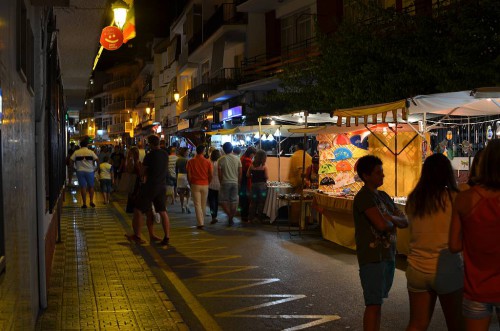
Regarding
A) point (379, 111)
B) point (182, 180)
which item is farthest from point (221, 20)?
point (379, 111)

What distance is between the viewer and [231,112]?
3388cm

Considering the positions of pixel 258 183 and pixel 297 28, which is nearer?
pixel 258 183

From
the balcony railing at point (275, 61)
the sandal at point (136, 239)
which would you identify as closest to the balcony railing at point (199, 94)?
the balcony railing at point (275, 61)

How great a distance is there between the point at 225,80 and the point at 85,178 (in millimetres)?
15484

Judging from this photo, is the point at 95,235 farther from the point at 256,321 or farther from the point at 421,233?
the point at 421,233

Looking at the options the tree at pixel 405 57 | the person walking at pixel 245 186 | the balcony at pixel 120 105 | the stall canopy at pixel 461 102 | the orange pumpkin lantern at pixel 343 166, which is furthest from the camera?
the balcony at pixel 120 105

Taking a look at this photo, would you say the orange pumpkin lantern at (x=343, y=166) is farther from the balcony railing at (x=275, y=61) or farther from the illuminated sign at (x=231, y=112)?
the illuminated sign at (x=231, y=112)

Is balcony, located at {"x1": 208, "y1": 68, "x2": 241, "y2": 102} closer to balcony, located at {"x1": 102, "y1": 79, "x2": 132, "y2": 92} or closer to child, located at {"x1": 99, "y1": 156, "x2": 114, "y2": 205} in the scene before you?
child, located at {"x1": 99, "y1": 156, "x2": 114, "y2": 205}

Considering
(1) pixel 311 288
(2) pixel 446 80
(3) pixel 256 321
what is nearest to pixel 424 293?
(3) pixel 256 321

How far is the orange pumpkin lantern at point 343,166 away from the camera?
14.4 metres

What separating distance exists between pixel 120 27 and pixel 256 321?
769 cm

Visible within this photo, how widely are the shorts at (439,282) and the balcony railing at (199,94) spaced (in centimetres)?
3212

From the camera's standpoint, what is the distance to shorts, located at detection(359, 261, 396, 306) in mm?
5777

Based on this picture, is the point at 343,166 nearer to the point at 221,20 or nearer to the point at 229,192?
the point at 229,192
